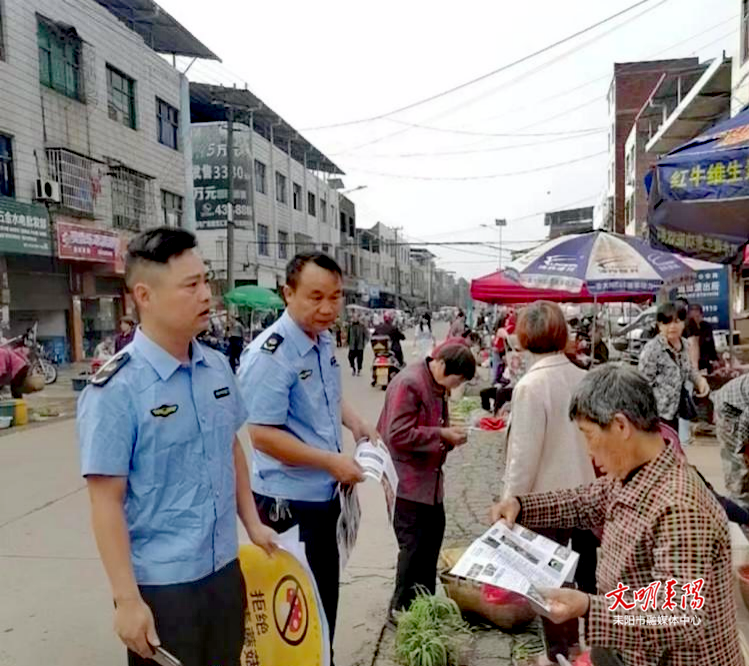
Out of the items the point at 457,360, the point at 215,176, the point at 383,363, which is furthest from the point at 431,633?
the point at 215,176

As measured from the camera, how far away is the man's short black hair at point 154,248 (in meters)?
1.72

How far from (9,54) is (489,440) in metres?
13.7

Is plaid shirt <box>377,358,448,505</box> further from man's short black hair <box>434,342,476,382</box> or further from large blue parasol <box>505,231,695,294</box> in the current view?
large blue parasol <box>505,231,695,294</box>

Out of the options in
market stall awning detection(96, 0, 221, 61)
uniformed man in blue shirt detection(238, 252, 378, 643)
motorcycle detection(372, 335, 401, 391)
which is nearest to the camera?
uniformed man in blue shirt detection(238, 252, 378, 643)

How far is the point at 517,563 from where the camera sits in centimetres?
168

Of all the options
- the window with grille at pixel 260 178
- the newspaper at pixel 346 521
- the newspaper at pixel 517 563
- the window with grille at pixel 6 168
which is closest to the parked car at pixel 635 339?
the newspaper at pixel 346 521

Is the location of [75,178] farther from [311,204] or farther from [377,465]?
[311,204]

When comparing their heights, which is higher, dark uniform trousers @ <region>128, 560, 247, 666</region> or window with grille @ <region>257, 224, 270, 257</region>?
window with grille @ <region>257, 224, 270, 257</region>

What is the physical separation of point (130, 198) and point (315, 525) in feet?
59.5

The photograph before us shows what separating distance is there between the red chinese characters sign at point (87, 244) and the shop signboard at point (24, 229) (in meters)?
0.37

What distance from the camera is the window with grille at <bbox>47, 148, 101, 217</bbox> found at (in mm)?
15320

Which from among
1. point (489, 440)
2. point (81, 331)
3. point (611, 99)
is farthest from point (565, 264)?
point (611, 99)

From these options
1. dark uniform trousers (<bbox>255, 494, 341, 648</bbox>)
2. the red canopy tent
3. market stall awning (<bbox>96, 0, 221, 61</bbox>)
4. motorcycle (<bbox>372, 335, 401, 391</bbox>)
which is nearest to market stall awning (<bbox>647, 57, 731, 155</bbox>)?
the red canopy tent

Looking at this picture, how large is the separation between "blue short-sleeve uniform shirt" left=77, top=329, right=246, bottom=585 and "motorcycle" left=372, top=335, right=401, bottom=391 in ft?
36.4
